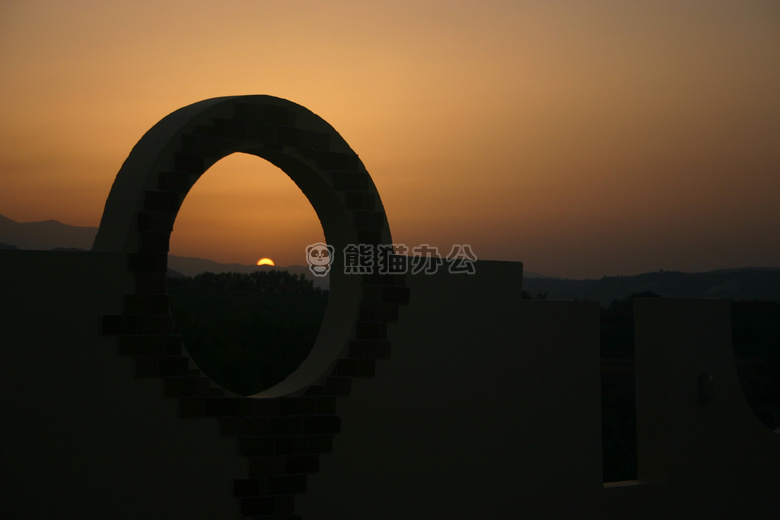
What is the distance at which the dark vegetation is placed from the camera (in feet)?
97.8

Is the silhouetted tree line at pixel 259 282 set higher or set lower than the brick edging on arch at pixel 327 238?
higher

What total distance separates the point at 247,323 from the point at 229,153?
Answer: 31.2 m

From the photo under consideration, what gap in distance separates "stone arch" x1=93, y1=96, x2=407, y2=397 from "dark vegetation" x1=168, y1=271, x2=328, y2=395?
18.2 meters

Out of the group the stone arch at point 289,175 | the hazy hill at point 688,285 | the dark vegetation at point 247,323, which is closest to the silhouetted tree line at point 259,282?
the dark vegetation at point 247,323

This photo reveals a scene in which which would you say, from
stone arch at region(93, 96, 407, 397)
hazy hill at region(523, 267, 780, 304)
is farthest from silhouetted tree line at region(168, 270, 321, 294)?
stone arch at region(93, 96, 407, 397)

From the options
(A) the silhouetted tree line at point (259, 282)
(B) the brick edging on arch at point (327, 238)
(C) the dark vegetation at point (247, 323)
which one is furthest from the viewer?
(A) the silhouetted tree line at point (259, 282)

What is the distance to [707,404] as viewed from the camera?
7.64 metres

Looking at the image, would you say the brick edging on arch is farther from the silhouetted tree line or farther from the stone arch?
the silhouetted tree line

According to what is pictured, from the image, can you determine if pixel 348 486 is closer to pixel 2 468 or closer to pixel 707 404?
pixel 2 468

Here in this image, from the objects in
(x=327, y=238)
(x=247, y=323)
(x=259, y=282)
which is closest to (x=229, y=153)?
(x=327, y=238)

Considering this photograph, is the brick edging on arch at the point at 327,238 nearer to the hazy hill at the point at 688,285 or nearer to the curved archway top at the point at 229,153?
the curved archway top at the point at 229,153

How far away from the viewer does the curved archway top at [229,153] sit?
194 inches

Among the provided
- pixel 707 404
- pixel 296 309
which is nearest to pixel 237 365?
pixel 296 309

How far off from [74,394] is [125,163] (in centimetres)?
158
